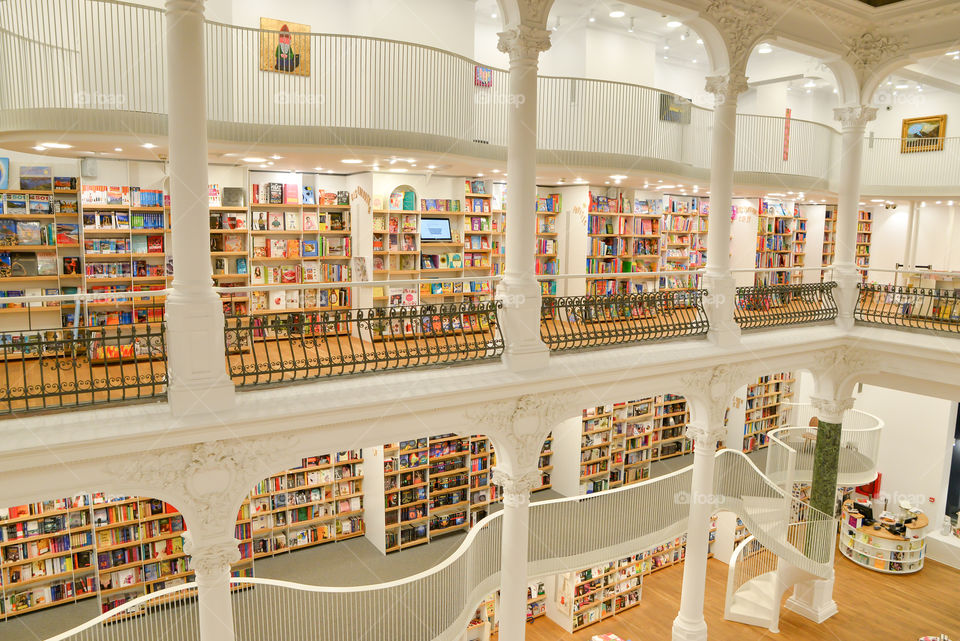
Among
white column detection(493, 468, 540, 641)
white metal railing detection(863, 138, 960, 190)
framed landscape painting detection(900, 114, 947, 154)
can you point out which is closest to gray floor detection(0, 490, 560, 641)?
white column detection(493, 468, 540, 641)

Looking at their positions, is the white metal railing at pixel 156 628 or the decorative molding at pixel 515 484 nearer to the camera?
the decorative molding at pixel 515 484

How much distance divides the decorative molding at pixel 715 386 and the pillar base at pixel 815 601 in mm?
4124

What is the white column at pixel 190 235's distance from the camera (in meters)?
4.34

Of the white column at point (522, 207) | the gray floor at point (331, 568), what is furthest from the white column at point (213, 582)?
the gray floor at point (331, 568)

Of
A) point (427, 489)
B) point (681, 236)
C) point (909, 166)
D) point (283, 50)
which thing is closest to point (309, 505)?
point (427, 489)

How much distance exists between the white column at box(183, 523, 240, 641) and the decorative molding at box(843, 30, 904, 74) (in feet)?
30.7

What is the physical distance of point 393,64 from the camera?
24.3 ft

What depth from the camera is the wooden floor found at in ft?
31.0

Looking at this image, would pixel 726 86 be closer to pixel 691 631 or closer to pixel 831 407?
pixel 831 407

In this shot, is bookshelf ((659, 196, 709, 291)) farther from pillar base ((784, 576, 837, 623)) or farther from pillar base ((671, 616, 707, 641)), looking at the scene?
pillar base ((671, 616, 707, 641))

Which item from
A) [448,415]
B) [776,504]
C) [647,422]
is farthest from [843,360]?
[448,415]

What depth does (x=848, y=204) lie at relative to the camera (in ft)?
29.5

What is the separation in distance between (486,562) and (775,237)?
1023 centimetres

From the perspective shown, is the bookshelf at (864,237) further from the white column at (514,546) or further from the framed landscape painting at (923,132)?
the white column at (514,546)
